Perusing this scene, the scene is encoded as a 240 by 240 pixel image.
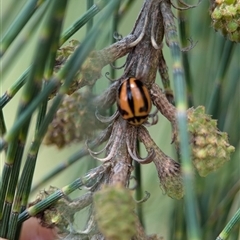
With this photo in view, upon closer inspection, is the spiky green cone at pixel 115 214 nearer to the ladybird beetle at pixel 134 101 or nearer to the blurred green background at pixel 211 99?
the ladybird beetle at pixel 134 101

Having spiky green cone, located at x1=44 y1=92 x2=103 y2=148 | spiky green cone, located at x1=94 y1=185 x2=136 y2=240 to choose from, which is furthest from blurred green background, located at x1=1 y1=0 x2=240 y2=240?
spiky green cone, located at x1=94 y1=185 x2=136 y2=240

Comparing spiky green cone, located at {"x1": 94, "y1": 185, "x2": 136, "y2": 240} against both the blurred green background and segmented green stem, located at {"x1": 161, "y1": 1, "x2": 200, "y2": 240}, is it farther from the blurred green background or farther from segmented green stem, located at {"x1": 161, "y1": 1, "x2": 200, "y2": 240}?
the blurred green background

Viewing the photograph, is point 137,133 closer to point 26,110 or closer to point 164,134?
point 26,110

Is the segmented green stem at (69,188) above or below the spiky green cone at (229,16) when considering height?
below

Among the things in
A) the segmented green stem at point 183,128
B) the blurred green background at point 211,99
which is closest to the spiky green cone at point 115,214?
the segmented green stem at point 183,128

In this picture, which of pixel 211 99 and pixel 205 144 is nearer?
pixel 205 144

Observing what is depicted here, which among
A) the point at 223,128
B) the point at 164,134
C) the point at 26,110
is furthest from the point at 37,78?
the point at 164,134

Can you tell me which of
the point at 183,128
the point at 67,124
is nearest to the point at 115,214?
the point at 183,128

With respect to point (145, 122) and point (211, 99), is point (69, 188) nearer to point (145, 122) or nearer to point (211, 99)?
point (145, 122)
